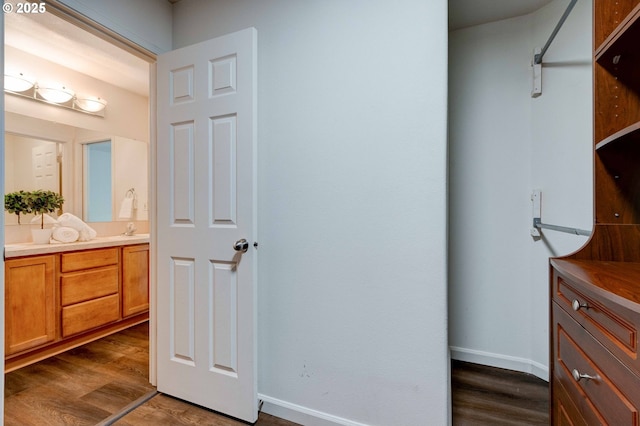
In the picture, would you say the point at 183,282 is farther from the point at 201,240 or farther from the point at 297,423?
the point at 297,423

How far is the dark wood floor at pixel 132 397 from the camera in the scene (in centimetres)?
159

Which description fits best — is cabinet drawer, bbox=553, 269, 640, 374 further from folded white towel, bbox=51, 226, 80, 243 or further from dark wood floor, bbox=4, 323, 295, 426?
folded white towel, bbox=51, 226, 80, 243

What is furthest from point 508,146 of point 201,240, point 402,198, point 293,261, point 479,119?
point 201,240

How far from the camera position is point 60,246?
237 centimetres

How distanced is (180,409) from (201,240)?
0.97m

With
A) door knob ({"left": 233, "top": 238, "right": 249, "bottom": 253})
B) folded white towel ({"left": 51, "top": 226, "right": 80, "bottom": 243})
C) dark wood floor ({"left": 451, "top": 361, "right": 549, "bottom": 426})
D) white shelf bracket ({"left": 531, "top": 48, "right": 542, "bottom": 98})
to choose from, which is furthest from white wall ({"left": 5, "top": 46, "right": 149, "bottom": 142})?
dark wood floor ({"left": 451, "top": 361, "right": 549, "bottom": 426})

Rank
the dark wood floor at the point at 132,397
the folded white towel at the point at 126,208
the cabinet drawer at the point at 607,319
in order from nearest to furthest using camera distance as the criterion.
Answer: the cabinet drawer at the point at 607,319, the dark wood floor at the point at 132,397, the folded white towel at the point at 126,208

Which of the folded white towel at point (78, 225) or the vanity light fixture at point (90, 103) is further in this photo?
the vanity light fixture at point (90, 103)

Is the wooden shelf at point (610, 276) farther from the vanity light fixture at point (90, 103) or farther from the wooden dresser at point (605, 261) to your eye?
the vanity light fixture at point (90, 103)

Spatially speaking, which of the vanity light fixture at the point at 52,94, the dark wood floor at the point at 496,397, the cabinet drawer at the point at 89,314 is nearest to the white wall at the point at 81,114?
the vanity light fixture at the point at 52,94

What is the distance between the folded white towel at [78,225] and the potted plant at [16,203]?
→ 0.78 ft

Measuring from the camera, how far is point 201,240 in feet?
5.51

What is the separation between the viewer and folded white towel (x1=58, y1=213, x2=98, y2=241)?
2.65 meters

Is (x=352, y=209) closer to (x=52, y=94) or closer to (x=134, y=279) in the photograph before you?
(x=134, y=279)
